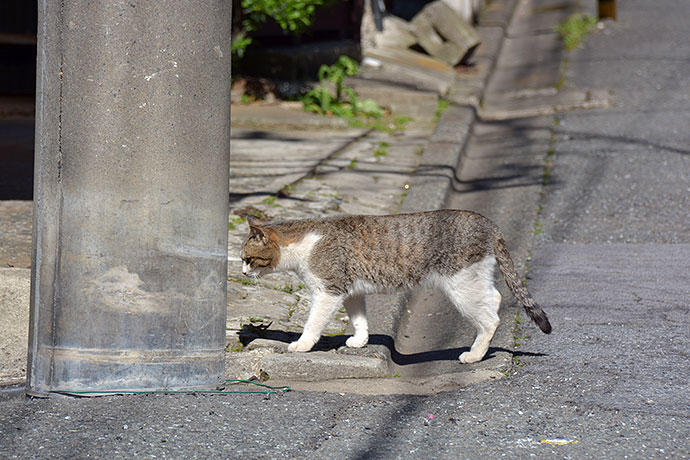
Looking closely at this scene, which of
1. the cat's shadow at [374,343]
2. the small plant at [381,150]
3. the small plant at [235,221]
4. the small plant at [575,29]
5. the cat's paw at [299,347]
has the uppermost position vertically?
the small plant at [575,29]

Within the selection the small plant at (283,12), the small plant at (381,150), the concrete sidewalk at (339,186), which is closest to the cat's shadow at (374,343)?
the concrete sidewalk at (339,186)

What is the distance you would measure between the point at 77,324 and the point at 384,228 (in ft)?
5.89

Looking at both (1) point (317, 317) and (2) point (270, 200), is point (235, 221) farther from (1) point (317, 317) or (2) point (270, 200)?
(1) point (317, 317)

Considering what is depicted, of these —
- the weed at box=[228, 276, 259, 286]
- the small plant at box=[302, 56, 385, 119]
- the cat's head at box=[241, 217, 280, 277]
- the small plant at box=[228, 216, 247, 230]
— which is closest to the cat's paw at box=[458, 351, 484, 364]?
the cat's head at box=[241, 217, 280, 277]

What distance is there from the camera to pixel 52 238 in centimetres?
395

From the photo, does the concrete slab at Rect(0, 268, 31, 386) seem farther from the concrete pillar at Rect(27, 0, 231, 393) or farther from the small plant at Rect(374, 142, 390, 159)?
the small plant at Rect(374, 142, 390, 159)

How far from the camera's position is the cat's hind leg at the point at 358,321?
4859 millimetres

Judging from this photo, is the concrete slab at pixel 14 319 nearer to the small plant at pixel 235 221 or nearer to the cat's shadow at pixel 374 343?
the cat's shadow at pixel 374 343

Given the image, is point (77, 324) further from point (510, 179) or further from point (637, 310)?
point (510, 179)

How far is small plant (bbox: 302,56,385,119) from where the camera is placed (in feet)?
37.6

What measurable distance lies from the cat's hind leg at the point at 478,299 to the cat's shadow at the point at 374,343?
0.15 m

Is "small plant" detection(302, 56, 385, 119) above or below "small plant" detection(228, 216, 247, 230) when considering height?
above

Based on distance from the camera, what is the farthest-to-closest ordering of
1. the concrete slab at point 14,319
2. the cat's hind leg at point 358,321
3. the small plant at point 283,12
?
the small plant at point 283,12 → the cat's hind leg at point 358,321 → the concrete slab at point 14,319

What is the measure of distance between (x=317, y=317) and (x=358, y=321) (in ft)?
Answer: 1.02
